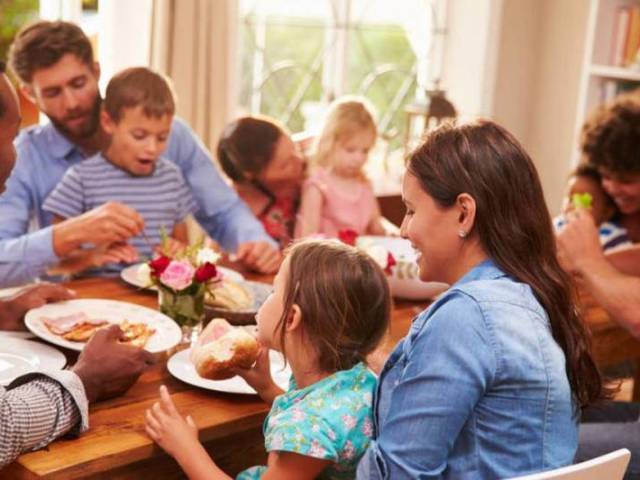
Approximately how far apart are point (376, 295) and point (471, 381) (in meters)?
0.25

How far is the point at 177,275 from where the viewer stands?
1.96 m

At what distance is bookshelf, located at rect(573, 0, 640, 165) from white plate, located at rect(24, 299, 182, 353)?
122 inches

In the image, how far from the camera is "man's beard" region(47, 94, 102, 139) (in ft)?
8.71

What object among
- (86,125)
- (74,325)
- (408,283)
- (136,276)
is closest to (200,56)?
(86,125)

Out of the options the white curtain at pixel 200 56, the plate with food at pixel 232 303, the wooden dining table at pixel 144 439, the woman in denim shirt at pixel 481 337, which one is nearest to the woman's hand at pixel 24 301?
the wooden dining table at pixel 144 439

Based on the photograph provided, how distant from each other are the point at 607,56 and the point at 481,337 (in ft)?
12.0

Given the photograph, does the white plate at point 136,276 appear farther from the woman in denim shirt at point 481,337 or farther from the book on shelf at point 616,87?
the book on shelf at point 616,87

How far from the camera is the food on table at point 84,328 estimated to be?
1.87 meters

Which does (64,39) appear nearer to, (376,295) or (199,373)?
(199,373)

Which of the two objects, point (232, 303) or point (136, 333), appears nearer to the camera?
point (136, 333)

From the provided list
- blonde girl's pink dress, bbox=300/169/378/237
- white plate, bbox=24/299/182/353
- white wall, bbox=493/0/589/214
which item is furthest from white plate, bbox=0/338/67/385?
white wall, bbox=493/0/589/214

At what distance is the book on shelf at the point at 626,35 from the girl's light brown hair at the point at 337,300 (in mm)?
3433

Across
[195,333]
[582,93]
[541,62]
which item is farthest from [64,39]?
[541,62]

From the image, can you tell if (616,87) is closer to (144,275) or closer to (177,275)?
(144,275)
